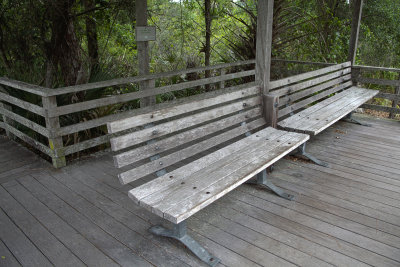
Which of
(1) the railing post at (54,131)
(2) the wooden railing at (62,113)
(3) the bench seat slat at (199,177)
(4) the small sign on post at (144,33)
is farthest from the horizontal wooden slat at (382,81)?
(1) the railing post at (54,131)

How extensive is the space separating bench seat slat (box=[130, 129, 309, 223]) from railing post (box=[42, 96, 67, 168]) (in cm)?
177

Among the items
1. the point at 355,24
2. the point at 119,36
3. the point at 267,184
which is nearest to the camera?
the point at 267,184

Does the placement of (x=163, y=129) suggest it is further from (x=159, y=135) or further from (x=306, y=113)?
(x=306, y=113)

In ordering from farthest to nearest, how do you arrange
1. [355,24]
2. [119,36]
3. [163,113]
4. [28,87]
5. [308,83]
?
[119,36]
[355,24]
[308,83]
[28,87]
[163,113]

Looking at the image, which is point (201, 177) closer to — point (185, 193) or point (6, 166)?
point (185, 193)

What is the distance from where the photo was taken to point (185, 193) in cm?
225

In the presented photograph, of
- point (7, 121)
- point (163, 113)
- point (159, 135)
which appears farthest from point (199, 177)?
point (7, 121)

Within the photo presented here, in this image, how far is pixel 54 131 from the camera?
351 cm

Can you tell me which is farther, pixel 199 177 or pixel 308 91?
pixel 308 91

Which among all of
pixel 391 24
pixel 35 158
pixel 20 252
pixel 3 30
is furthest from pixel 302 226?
pixel 391 24

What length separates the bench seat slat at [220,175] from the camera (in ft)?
6.93

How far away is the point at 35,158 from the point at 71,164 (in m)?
0.50

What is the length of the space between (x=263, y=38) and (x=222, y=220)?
2.01 m

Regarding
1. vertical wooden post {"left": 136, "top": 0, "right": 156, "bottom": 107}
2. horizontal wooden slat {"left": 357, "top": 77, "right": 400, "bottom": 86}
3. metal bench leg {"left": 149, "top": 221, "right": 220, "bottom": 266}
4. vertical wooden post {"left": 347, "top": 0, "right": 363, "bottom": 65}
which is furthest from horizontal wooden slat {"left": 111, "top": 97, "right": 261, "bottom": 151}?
vertical wooden post {"left": 347, "top": 0, "right": 363, "bottom": 65}
